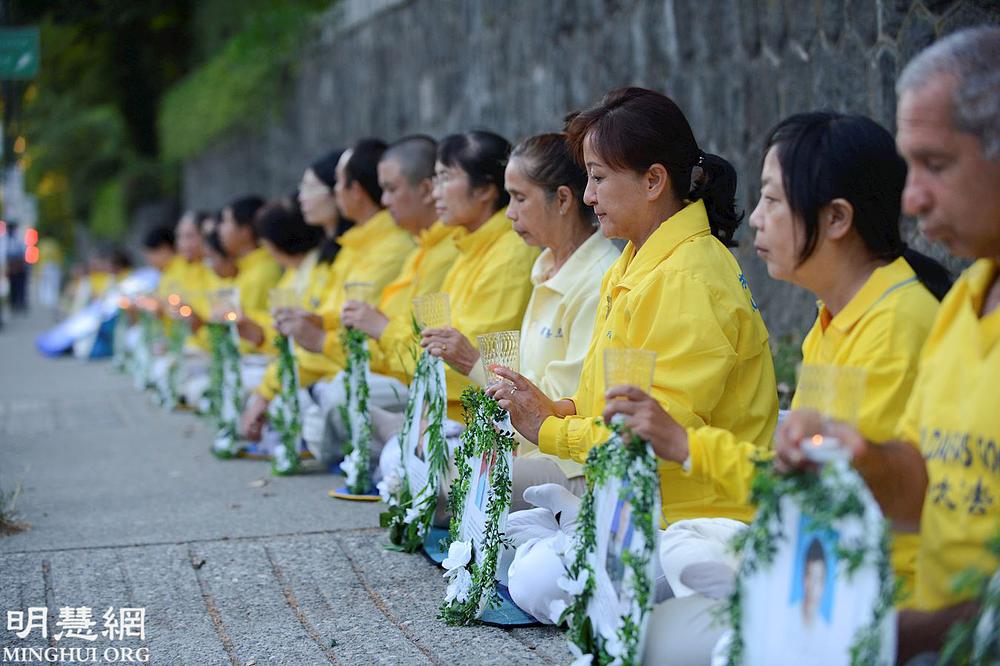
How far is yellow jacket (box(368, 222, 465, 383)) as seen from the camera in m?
6.02

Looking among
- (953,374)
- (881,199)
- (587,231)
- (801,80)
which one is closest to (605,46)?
(801,80)

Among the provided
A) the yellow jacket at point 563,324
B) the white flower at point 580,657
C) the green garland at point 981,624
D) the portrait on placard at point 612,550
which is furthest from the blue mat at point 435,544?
the green garland at point 981,624

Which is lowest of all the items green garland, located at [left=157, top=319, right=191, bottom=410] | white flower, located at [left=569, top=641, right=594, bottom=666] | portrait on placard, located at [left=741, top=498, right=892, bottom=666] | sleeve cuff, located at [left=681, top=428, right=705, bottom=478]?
green garland, located at [left=157, top=319, right=191, bottom=410]

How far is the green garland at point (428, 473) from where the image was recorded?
15.8ft

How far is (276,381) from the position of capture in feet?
24.8

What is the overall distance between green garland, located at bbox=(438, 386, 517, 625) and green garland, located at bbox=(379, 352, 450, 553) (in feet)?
1.91

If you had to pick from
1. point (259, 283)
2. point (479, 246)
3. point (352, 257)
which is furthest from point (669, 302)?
point (259, 283)

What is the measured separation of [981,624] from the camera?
2328mm

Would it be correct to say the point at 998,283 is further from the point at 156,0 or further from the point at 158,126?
the point at 158,126

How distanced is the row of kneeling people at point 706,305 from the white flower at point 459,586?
0.62ft

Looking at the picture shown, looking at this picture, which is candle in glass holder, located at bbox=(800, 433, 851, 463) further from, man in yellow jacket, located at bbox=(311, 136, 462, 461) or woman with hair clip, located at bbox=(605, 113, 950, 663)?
man in yellow jacket, located at bbox=(311, 136, 462, 461)

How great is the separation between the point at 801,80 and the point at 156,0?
1851 cm

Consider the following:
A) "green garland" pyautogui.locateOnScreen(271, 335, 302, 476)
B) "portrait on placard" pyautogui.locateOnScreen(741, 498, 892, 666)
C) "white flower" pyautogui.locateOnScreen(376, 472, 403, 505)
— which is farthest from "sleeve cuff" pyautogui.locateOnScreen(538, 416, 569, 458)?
"green garland" pyautogui.locateOnScreen(271, 335, 302, 476)

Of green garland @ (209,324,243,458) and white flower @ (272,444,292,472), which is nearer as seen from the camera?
white flower @ (272,444,292,472)
